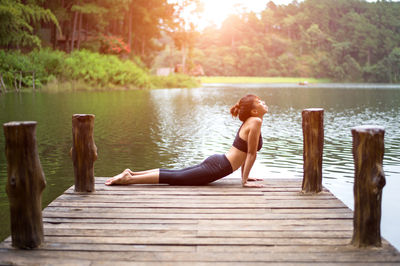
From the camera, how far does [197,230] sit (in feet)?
11.1

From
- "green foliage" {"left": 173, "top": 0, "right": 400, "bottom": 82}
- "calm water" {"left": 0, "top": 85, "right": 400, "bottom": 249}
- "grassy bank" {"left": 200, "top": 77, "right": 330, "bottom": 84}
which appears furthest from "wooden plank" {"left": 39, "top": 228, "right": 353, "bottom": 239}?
"green foliage" {"left": 173, "top": 0, "right": 400, "bottom": 82}

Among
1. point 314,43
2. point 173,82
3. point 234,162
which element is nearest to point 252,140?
point 234,162

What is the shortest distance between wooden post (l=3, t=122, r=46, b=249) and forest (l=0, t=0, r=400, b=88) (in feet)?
71.1

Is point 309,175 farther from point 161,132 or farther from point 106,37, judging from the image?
point 106,37

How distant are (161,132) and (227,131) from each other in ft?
5.51

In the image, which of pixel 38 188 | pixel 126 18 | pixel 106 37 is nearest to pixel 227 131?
pixel 38 188

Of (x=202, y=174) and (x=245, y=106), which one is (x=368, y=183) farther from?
(x=202, y=174)

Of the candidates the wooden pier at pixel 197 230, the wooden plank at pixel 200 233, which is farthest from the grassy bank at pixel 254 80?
the wooden plank at pixel 200 233

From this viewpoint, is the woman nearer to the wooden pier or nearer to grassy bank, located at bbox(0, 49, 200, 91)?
the wooden pier

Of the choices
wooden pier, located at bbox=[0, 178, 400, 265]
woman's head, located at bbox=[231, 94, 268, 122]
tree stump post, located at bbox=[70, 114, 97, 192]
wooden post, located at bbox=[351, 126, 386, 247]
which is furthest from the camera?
woman's head, located at bbox=[231, 94, 268, 122]

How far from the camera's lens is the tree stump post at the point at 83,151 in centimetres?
440

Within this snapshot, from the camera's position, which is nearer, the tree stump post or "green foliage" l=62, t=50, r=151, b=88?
the tree stump post

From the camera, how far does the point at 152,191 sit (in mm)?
4582

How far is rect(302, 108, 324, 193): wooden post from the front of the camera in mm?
4426
